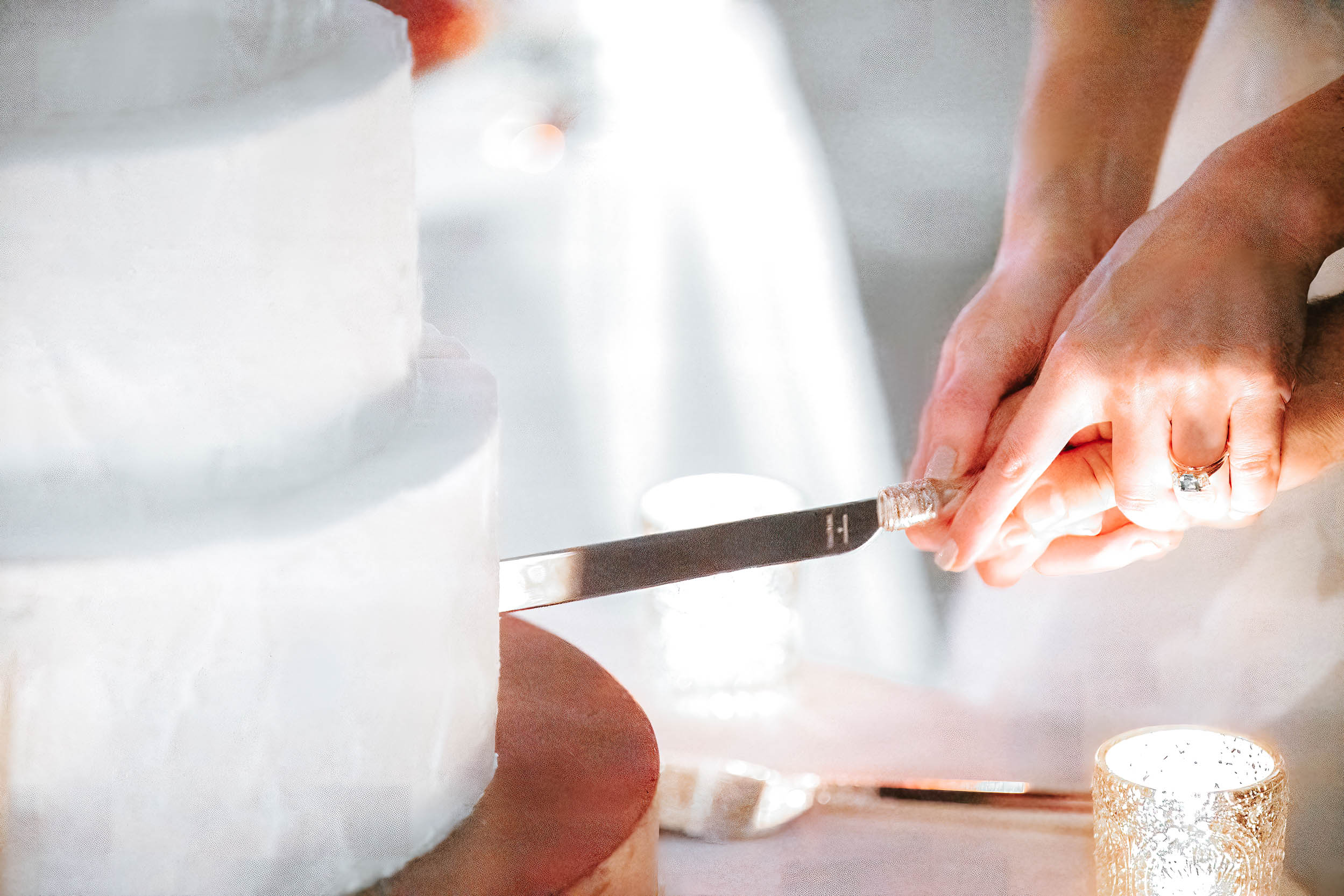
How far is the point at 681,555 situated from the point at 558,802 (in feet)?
0.60

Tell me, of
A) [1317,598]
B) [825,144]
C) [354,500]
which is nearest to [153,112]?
[354,500]

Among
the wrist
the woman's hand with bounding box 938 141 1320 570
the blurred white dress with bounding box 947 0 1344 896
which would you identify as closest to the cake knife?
the woman's hand with bounding box 938 141 1320 570

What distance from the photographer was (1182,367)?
855 millimetres

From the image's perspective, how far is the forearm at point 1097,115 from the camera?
118 cm

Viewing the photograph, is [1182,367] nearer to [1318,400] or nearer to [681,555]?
[1318,400]

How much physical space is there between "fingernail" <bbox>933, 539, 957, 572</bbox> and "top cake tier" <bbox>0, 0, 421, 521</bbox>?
19.6 inches

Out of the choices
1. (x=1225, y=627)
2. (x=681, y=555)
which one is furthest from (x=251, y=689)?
(x=1225, y=627)

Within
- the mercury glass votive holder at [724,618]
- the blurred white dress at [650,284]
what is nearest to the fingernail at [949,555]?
the mercury glass votive holder at [724,618]

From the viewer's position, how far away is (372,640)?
1.95 feet

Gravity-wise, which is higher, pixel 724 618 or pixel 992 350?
pixel 992 350

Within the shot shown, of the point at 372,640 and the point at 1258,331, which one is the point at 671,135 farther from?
the point at 372,640

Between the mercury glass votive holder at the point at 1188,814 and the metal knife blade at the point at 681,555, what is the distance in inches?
9.4

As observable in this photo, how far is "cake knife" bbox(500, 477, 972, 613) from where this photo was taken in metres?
0.77

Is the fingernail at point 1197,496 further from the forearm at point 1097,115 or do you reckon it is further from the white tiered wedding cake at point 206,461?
the white tiered wedding cake at point 206,461
